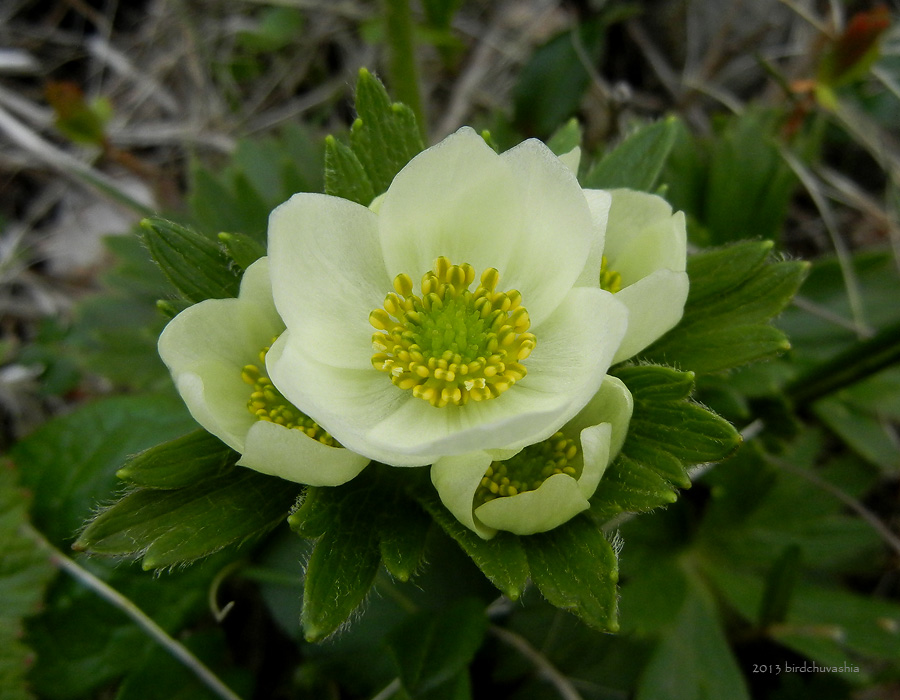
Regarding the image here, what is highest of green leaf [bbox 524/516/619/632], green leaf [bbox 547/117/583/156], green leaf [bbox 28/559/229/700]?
green leaf [bbox 547/117/583/156]

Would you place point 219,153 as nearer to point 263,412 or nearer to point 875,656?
point 263,412

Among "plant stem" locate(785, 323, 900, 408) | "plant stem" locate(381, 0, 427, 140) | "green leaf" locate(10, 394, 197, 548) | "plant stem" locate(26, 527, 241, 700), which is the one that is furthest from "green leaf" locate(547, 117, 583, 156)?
"plant stem" locate(26, 527, 241, 700)

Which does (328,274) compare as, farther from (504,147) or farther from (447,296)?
(504,147)

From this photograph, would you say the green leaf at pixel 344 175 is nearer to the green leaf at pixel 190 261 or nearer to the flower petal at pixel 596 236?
the green leaf at pixel 190 261

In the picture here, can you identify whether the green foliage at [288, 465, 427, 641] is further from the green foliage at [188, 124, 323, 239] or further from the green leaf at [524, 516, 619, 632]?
the green foliage at [188, 124, 323, 239]

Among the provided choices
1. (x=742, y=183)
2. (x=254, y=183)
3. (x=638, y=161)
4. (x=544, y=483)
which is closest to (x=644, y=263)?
Result: (x=638, y=161)

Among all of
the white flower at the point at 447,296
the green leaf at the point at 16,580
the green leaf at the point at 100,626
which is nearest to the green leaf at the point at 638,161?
the white flower at the point at 447,296
